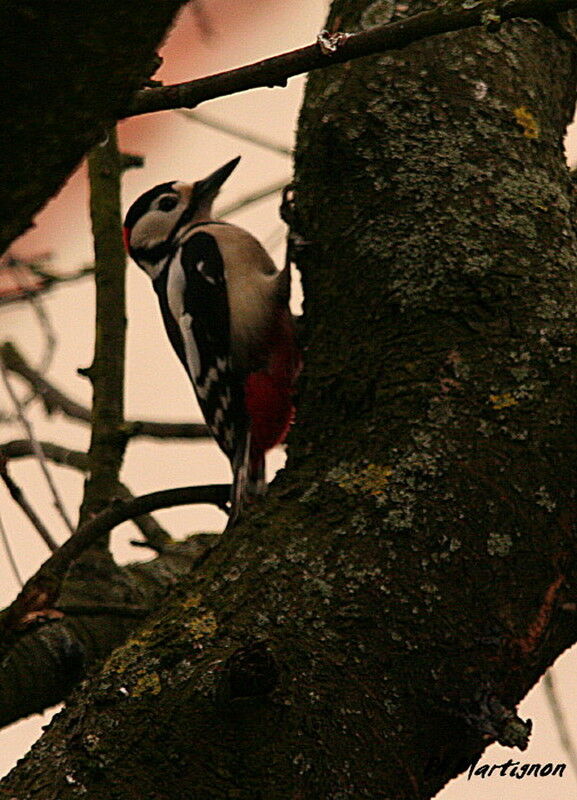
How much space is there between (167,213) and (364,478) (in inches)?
75.2

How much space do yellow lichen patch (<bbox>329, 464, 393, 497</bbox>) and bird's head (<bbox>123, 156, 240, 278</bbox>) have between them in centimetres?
180

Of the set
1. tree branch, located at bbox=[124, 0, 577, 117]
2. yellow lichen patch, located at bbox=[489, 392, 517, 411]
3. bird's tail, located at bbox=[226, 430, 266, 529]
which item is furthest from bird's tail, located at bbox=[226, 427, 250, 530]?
tree branch, located at bbox=[124, 0, 577, 117]

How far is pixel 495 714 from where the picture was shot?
4.03 feet

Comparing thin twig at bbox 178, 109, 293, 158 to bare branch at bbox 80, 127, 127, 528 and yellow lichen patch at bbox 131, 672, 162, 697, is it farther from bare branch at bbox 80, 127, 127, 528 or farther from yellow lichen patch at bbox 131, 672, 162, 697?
yellow lichen patch at bbox 131, 672, 162, 697

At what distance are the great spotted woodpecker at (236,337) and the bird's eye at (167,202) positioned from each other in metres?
0.13

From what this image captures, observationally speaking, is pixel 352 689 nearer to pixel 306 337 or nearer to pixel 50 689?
pixel 306 337

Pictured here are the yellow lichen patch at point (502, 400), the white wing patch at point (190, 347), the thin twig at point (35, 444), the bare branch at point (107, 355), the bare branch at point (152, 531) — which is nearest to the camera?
the yellow lichen patch at point (502, 400)

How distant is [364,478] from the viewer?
139 centimetres

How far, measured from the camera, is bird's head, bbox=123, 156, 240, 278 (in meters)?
3.11

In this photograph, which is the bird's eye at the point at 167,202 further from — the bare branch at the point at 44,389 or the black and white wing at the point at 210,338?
the bare branch at the point at 44,389

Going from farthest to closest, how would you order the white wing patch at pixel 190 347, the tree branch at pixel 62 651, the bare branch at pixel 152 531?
1. the white wing patch at pixel 190 347
2. the bare branch at pixel 152 531
3. the tree branch at pixel 62 651

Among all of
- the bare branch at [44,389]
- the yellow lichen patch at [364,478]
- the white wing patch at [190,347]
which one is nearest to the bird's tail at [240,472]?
the bare branch at [44,389]

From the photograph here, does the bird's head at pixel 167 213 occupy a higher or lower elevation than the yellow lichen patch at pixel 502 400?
higher

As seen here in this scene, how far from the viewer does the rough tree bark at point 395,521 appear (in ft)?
3.88
